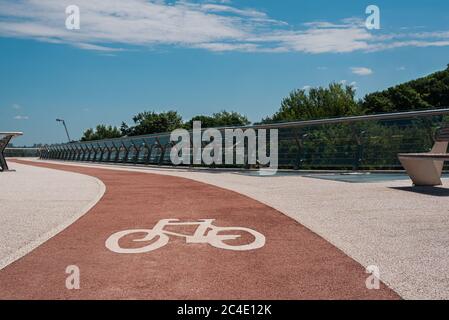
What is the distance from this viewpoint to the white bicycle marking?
16.5 ft

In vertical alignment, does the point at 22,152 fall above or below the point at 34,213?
below

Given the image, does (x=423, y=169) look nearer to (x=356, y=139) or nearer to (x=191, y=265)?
(x=356, y=139)

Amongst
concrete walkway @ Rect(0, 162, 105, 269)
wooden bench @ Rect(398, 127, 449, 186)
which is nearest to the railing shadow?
wooden bench @ Rect(398, 127, 449, 186)

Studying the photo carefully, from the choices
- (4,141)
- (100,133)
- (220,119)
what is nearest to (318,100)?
(220,119)

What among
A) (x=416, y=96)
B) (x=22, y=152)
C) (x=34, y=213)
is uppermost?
(x=416, y=96)

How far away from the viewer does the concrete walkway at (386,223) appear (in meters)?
3.98

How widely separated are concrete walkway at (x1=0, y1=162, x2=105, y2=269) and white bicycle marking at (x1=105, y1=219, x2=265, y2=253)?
936mm

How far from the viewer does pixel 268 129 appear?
18656 mm

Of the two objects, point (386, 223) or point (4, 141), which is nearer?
point (386, 223)

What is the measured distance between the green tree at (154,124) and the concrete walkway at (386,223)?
64997mm

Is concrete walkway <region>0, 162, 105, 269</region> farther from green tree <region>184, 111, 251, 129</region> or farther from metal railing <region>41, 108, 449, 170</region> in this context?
green tree <region>184, 111, 251, 129</region>

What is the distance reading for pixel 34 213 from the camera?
25.1 feet

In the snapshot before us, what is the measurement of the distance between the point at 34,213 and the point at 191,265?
4.36 m

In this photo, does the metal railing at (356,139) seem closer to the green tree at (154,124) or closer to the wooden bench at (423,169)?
the wooden bench at (423,169)
